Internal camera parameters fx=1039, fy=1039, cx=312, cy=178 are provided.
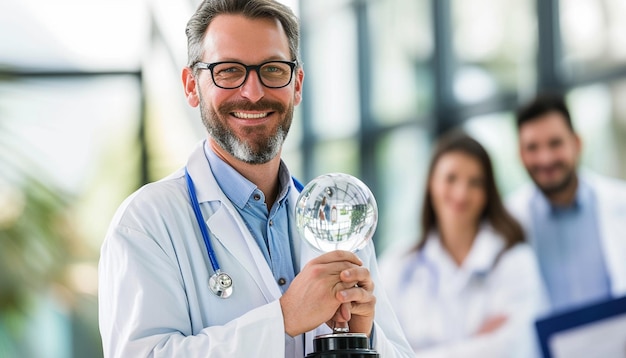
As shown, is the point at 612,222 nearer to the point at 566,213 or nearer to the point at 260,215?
the point at 566,213

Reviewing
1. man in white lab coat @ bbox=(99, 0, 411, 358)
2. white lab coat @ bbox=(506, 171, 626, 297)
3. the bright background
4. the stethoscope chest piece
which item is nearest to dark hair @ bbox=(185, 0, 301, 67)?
man in white lab coat @ bbox=(99, 0, 411, 358)

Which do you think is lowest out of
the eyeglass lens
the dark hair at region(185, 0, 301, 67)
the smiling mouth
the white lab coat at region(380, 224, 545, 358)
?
the white lab coat at region(380, 224, 545, 358)

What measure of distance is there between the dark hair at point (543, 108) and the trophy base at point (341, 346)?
3532 mm

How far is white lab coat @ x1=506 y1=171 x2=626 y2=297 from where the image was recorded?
4.88 m

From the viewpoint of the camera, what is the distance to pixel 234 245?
1.93m

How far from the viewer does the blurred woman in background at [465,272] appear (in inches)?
205

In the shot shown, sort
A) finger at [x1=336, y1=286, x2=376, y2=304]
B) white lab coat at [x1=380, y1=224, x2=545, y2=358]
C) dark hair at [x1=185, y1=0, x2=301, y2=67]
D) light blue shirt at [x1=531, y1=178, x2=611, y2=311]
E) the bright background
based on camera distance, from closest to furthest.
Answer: finger at [x1=336, y1=286, x2=376, y2=304] < dark hair at [x1=185, y1=0, x2=301, y2=67] < light blue shirt at [x1=531, y1=178, x2=611, y2=311] < white lab coat at [x1=380, y1=224, x2=545, y2=358] < the bright background

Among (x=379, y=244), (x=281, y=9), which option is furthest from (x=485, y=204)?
(x=281, y=9)

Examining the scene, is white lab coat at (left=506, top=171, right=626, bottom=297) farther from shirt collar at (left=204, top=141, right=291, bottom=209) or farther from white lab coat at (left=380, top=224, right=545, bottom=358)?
shirt collar at (left=204, top=141, right=291, bottom=209)

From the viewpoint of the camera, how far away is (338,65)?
7.70 m

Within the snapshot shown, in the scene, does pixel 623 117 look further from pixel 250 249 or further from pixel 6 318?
pixel 6 318

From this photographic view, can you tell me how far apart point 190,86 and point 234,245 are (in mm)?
348

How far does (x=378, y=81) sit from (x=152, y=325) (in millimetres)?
5511

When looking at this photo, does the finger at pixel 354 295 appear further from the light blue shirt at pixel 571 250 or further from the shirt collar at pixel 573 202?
the shirt collar at pixel 573 202
